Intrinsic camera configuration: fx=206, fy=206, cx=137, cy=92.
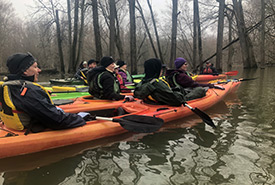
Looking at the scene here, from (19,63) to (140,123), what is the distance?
78.7 inches

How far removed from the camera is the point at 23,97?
257 centimetres

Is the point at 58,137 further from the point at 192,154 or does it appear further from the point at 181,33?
the point at 181,33

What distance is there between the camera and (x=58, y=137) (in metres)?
3.00

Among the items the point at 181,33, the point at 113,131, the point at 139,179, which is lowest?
the point at 139,179

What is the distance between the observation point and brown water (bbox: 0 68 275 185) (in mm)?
2359

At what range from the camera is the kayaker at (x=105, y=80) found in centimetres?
469

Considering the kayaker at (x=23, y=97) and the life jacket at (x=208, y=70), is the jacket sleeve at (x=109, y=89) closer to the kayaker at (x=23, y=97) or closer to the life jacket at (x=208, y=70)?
the kayaker at (x=23, y=97)

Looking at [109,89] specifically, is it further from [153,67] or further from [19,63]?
[19,63]

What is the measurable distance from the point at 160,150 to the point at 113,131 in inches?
35.4

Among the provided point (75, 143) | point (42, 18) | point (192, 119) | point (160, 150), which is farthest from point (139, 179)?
point (42, 18)

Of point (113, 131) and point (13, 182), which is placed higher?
point (113, 131)

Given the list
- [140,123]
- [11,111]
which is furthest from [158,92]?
[11,111]

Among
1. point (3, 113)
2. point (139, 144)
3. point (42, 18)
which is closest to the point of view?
point (3, 113)

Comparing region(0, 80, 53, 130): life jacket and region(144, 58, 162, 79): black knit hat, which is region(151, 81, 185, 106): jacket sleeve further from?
region(0, 80, 53, 130): life jacket
